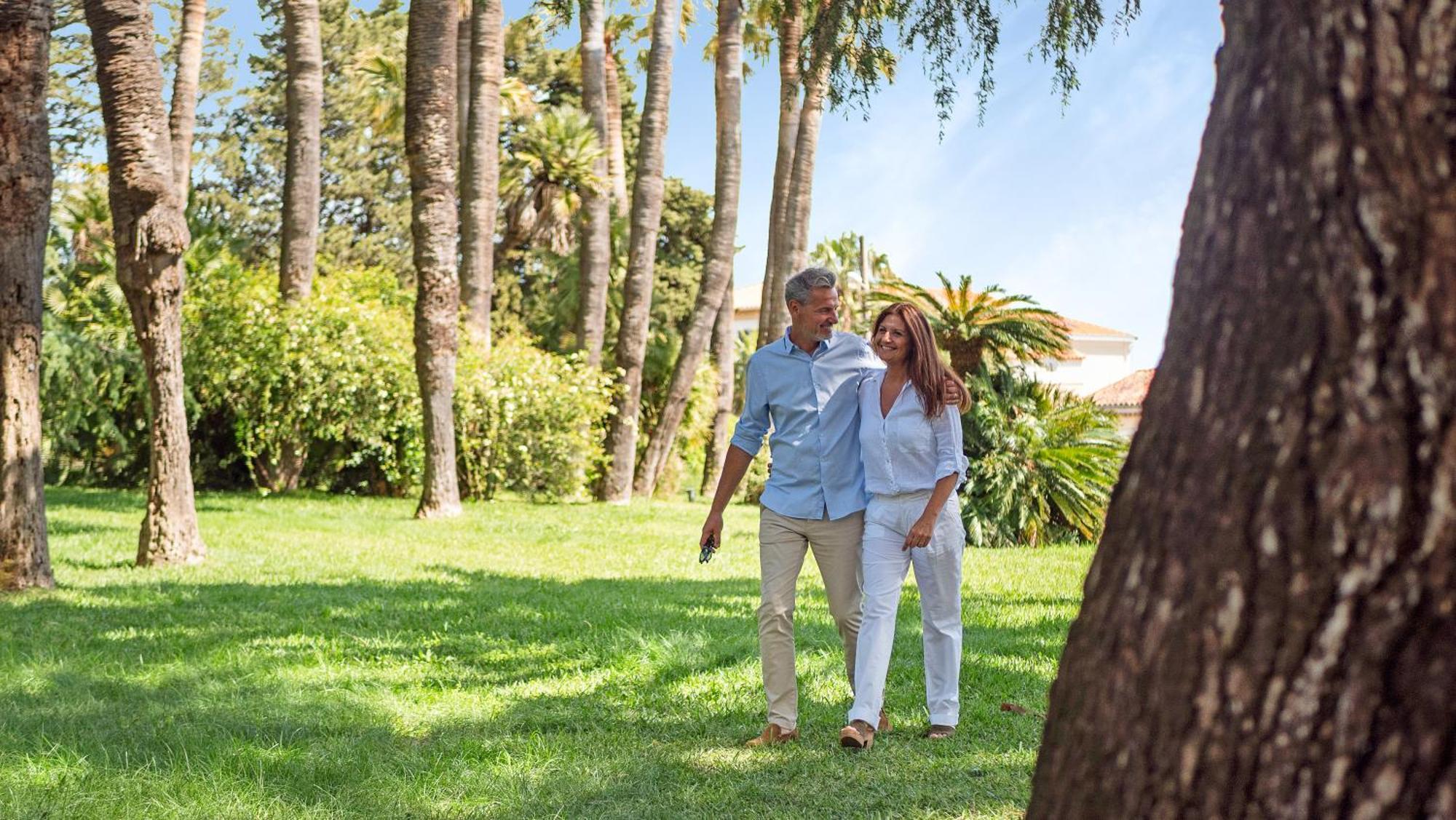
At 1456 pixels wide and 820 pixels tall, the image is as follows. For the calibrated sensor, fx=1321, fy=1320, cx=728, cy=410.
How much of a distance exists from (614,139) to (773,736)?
28.6 meters

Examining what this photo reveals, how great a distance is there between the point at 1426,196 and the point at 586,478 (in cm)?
2312

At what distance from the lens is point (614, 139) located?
3300cm

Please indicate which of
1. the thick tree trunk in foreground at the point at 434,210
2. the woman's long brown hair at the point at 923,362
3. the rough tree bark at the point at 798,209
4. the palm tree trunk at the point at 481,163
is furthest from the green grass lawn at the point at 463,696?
the rough tree bark at the point at 798,209

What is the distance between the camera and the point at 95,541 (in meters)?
13.9

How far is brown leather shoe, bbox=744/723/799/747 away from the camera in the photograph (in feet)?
Result: 18.8

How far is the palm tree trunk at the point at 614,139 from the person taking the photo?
32844mm

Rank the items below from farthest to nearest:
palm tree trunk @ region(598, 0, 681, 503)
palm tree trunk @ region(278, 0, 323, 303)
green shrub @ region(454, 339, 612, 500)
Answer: palm tree trunk @ region(598, 0, 681, 503) → green shrub @ region(454, 339, 612, 500) → palm tree trunk @ region(278, 0, 323, 303)

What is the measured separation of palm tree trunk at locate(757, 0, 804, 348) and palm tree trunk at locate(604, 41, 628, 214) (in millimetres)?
7088

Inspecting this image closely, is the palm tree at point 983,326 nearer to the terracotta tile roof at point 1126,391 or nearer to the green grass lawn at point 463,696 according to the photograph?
the green grass lawn at point 463,696

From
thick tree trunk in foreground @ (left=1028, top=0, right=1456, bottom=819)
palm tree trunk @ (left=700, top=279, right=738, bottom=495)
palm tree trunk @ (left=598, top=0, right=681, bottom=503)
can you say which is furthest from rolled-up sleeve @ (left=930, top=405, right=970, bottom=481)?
palm tree trunk @ (left=700, top=279, right=738, bottom=495)

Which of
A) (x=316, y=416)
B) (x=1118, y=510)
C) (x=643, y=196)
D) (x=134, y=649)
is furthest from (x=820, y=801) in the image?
(x=643, y=196)

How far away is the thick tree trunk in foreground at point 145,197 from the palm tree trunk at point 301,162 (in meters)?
9.72

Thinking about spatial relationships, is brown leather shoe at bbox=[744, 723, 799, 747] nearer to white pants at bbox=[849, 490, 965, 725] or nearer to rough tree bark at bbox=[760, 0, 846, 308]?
white pants at bbox=[849, 490, 965, 725]

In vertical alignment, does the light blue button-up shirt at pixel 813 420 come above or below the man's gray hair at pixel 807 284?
below
